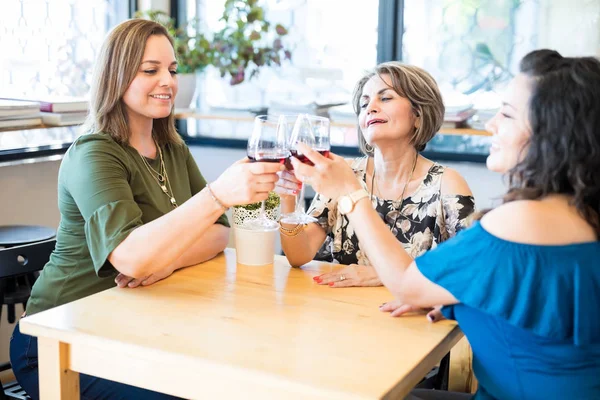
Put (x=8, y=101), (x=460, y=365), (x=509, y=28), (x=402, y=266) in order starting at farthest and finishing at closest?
1. (x=509, y=28)
2. (x=8, y=101)
3. (x=460, y=365)
4. (x=402, y=266)

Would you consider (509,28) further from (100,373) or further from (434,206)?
(100,373)

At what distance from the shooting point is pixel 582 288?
134 cm

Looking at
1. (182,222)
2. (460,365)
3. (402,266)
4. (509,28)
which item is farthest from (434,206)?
(509,28)

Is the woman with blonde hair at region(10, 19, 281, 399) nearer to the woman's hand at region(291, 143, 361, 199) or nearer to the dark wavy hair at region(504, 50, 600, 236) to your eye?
the woman's hand at region(291, 143, 361, 199)

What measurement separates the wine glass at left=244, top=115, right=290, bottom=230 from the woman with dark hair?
0.42m

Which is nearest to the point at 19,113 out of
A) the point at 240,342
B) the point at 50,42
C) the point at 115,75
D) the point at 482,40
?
the point at 50,42

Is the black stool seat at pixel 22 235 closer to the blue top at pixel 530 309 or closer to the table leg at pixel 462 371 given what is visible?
the table leg at pixel 462 371

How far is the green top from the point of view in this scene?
179 cm

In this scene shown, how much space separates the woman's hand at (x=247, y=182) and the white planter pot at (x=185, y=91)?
2278 millimetres

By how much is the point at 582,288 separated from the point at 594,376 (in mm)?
169

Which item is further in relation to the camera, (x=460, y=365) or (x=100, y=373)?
(x=460, y=365)

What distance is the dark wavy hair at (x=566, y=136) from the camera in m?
1.35

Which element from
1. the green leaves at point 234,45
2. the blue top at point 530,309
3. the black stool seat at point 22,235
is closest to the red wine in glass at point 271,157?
the blue top at point 530,309

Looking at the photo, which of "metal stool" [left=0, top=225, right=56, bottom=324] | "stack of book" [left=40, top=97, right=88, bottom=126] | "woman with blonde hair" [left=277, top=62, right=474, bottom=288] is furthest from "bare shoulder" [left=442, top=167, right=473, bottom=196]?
"stack of book" [left=40, top=97, right=88, bottom=126]
